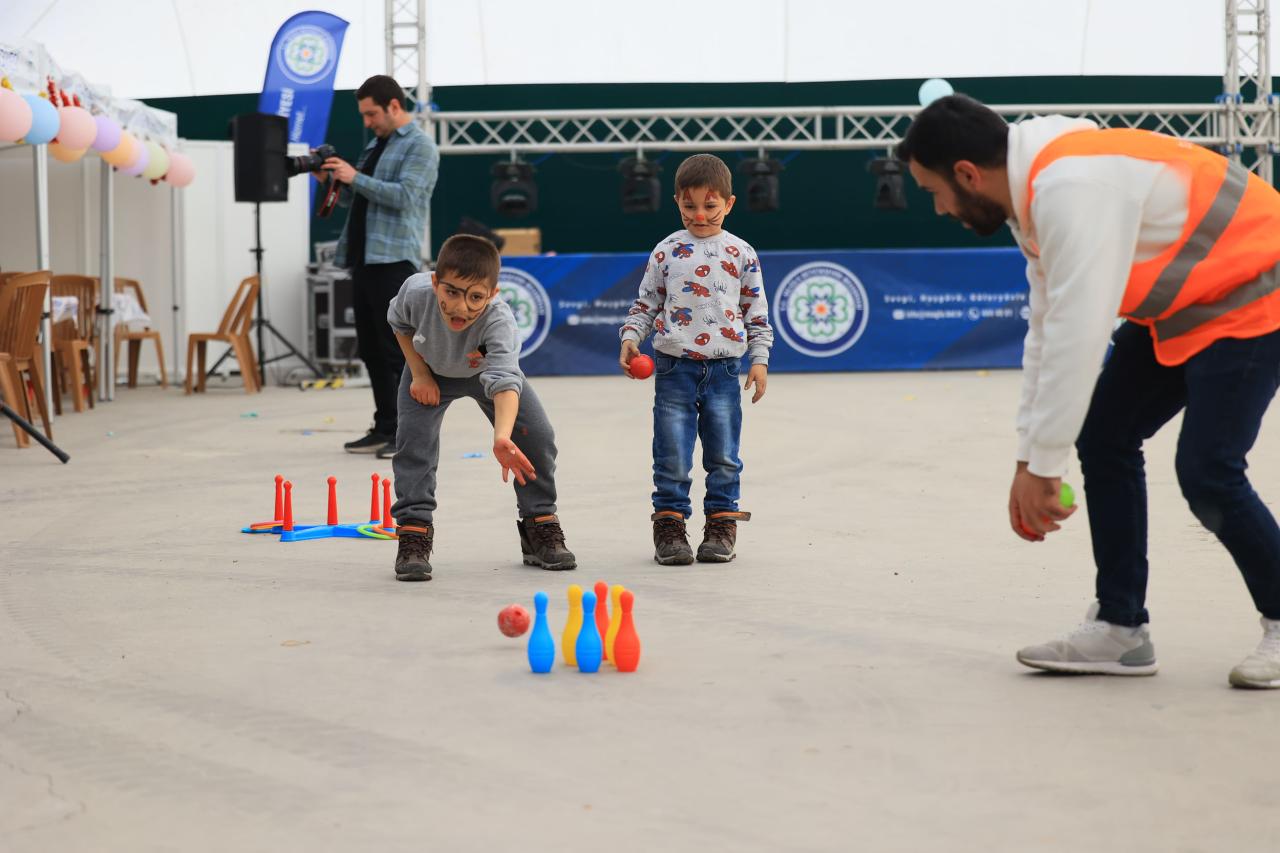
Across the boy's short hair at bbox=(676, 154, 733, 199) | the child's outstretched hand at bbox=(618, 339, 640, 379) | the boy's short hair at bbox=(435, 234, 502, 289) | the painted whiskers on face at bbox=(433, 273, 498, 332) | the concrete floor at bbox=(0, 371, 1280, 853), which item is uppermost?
the boy's short hair at bbox=(676, 154, 733, 199)

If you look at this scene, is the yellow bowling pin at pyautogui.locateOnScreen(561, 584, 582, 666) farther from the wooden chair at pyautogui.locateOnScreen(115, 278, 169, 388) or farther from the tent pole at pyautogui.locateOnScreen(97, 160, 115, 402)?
the wooden chair at pyautogui.locateOnScreen(115, 278, 169, 388)

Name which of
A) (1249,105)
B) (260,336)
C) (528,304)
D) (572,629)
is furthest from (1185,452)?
(1249,105)

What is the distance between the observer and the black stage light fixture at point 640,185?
16984mm

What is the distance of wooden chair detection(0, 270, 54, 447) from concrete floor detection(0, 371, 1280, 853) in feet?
9.29

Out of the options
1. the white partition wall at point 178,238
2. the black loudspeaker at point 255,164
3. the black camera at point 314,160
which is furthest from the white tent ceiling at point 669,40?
the black camera at point 314,160

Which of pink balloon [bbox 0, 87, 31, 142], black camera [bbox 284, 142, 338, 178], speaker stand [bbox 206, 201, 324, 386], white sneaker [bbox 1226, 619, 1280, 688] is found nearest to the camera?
white sneaker [bbox 1226, 619, 1280, 688]

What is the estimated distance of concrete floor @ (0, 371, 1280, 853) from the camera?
2.44 m

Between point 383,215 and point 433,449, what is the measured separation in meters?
3.04

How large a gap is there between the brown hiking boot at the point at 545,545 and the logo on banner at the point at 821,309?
10.7 m

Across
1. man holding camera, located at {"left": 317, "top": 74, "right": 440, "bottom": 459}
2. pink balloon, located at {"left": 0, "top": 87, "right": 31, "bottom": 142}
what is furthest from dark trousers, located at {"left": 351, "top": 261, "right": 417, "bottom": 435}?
pink balloon, located at {"left": 0, "top": 87, "right": 31, "bottom": 142}

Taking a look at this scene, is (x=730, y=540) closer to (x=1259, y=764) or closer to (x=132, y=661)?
(x=132, y=661)

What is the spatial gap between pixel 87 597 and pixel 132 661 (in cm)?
94

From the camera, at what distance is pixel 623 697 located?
127 inches

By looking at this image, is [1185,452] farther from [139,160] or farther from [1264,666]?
[139,160]
